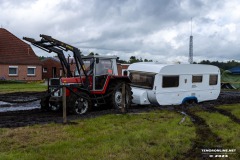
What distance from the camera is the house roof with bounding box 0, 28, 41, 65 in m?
44.6

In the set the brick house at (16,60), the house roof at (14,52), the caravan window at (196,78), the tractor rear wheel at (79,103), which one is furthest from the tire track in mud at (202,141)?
the house roof at (14,52)

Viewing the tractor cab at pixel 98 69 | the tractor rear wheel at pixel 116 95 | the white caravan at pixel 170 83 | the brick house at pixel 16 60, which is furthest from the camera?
the brick house at pixel 16 60

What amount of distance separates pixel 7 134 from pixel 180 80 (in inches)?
428

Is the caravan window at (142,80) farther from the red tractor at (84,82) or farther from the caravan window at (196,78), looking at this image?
the caravan window at (196,78)

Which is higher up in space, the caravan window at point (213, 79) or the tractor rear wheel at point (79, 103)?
the caravan window at point (213, 79)

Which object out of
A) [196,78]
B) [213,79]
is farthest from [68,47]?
[213,79]

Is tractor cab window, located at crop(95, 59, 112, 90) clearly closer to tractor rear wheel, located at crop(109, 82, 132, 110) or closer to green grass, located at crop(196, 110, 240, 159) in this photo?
tractor rear wheel, located at crop(109, 82, 132, 110)

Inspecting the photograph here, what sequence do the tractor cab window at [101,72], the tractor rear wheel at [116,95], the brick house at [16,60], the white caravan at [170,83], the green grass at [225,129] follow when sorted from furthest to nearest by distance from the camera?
the brick house at [16,60]
the white caravan at [170,83]
the tractor rear wheel at [116,95]
the tractor cab window at [101,72]
the green grass at [225,129]

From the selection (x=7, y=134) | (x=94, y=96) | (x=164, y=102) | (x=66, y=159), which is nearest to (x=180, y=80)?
(x=164, y=102)

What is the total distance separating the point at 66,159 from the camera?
278 inches

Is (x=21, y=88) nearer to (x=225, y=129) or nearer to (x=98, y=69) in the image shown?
(x=98, y=69)

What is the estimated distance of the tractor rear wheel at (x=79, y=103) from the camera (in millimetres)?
13672

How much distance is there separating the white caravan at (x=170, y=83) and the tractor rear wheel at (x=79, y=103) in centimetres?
380

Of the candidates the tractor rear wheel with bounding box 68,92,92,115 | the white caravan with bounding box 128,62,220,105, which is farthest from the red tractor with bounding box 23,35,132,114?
the white caravan with bounding box 128,62,220,105
